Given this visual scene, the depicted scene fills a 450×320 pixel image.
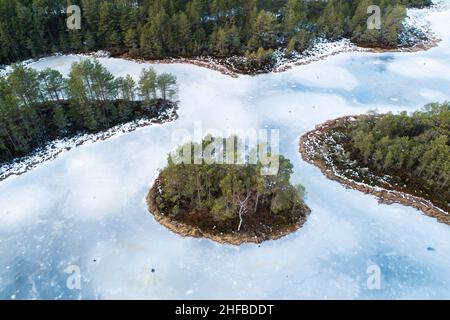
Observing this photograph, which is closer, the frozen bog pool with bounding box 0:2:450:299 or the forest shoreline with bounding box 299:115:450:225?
the frozen bog pool with bounding box 0:2:450:299

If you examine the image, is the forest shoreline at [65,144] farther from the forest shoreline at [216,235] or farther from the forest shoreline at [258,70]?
the forest shoreline at [216,235]

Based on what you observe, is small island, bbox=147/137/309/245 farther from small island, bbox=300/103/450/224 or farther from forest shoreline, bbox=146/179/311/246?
small island, bbox=300/103/450/224

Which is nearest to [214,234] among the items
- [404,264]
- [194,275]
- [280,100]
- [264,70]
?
[194,275]

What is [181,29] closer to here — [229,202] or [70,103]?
[70,103]

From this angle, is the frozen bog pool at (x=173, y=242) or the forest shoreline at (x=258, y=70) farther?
the forest shoreline at (x=258, y=70)

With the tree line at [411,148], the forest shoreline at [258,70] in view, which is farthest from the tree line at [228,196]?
the forest shoreline at [258,70]

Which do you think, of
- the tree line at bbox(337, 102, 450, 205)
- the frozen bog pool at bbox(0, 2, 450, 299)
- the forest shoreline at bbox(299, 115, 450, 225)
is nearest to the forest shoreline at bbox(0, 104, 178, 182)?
the frozen bog pool at bbox(0, 2, 450, 299)
